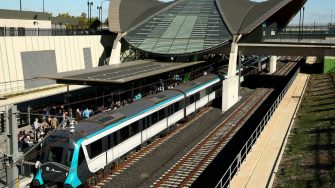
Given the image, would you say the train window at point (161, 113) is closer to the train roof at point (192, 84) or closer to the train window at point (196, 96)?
the train roof at point (192, 84)

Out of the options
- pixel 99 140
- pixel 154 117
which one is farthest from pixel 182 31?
pixel 99 140

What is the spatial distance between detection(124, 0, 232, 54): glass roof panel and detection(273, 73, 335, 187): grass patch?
1717 cm

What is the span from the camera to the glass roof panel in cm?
5342

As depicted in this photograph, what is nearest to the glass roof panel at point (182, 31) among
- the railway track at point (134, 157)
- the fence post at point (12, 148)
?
the railway track at point (134, 157)

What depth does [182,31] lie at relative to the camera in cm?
5784

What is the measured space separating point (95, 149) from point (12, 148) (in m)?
5.55

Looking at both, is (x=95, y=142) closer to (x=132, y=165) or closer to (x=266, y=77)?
(x=132, y=165)

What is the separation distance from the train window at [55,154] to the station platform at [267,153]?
888cm

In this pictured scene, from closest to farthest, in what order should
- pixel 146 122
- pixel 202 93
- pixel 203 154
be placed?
pixel 203 154 < pixel 146 122 < pixel 202 93

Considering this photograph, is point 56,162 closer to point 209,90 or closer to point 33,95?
point 33,95

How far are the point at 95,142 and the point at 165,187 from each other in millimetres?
4731

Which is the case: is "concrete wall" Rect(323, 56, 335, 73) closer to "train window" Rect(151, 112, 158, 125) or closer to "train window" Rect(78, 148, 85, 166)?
"train window" Rect(151, 112, 158, 125)

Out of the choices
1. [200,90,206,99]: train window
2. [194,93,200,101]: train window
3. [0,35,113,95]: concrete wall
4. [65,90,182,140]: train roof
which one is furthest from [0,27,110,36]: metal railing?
[200,90,206,99]: train window

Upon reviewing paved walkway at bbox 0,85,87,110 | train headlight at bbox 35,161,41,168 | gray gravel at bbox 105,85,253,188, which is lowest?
gray gravel at bbox 105,85,253,188
